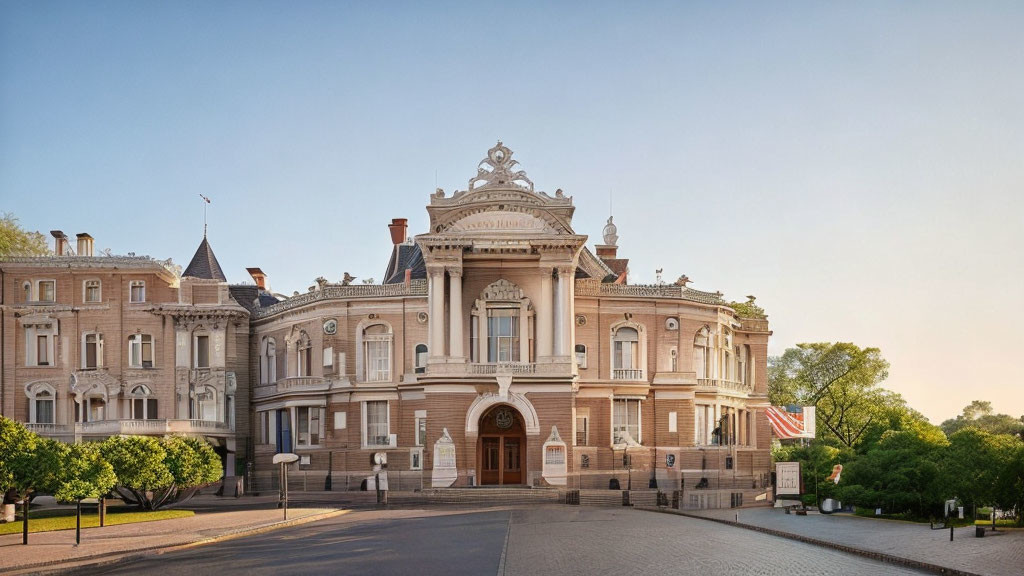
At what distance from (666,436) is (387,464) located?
52.8ft

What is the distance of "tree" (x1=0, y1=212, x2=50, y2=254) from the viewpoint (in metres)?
79.3

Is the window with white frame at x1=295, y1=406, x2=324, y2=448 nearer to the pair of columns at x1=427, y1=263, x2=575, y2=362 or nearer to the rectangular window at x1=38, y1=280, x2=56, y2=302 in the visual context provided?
the pair of columns at x1=427, y1=263, x2=575, y2=362

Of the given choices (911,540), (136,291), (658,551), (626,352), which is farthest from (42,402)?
(911,540)

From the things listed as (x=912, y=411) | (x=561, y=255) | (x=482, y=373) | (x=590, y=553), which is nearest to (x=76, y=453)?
(x=590, y=553)

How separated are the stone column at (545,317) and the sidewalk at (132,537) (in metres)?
15.4

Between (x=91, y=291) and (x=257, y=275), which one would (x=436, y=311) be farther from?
(x=257, y=275)

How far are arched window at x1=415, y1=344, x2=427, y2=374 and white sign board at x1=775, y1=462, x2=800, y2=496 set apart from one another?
22973 millimetres

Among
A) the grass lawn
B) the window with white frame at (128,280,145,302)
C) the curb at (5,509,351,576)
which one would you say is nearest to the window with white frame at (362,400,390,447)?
the window with white frame at (128,280,145,302)

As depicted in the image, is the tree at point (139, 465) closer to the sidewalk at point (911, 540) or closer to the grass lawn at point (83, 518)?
the grass lawn at point (83, 518)

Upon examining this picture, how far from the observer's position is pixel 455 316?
5966cm

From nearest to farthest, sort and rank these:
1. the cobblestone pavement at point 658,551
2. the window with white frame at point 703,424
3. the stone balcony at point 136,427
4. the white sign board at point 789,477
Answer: the cobblestone pavement at point 658,551 < the white sign board at point 789,477 < the stone balcony at point 136,427 < the window with white frame at point 703,424

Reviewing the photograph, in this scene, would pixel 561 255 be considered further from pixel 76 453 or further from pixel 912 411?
pixel 912 411

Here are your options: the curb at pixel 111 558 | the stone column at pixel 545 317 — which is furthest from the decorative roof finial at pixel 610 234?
the curb at pixel 111 558

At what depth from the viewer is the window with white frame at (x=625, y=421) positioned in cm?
6362
